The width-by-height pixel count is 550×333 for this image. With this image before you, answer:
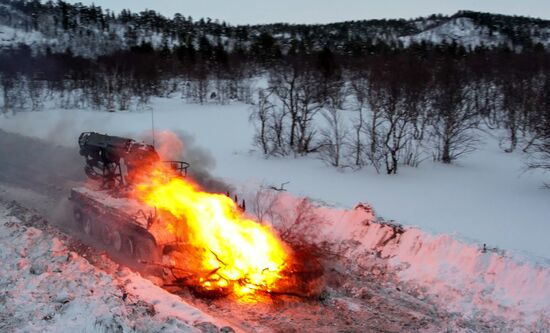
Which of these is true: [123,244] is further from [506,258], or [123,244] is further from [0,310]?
[506,258]

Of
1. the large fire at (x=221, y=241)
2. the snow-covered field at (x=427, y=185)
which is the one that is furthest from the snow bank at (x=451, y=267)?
the large fire at (x=221, y=241)

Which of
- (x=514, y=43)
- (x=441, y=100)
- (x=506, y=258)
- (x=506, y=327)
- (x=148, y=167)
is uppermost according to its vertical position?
(x=514, y=43)

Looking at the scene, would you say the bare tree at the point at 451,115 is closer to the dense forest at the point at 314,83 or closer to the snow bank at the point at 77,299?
the dense forest at the point at 314,83

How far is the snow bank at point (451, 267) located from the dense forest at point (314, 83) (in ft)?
23.0

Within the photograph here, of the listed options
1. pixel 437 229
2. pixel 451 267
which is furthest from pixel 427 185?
pixel 451 267

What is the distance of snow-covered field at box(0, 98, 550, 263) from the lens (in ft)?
47.3

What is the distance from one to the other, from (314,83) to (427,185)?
1000 centimetres

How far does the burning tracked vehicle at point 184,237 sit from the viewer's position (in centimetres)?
1185

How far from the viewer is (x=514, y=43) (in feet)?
335

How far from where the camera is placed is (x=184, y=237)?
42.7 feet

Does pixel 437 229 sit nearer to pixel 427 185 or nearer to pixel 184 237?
pixel 427 185

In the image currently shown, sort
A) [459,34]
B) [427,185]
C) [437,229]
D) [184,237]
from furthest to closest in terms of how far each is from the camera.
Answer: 1. [459,34]
2. [427,185]
3. [437,229]
4. [184,237]

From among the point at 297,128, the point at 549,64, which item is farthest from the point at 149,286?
the point at 549,64

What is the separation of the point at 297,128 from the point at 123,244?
14900 millimetres
